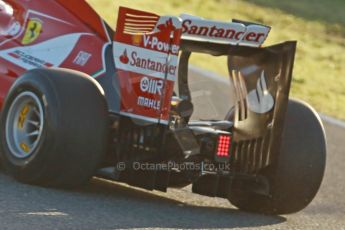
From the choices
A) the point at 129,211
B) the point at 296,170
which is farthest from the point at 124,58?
the point at 296,170

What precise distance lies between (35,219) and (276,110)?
6.07 ft

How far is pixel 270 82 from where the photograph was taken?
6.57 m

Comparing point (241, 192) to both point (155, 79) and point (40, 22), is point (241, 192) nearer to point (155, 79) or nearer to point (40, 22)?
point (155, 79)

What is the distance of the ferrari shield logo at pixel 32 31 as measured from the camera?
712cm

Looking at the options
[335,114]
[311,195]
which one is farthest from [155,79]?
[335,114]

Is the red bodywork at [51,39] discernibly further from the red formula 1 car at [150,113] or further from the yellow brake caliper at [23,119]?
the yellow brake caliper at [23,119]

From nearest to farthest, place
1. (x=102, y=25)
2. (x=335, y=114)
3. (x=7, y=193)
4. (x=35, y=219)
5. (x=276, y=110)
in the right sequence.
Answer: (x=35, y=219)
(x=7, y=193)
(x=276, y=110)
(x=102, y=25)
(x=335, y=114)

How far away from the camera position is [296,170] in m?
6.58

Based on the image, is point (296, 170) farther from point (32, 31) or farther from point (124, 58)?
point (32, 31)

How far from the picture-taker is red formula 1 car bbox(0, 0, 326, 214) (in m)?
6.14

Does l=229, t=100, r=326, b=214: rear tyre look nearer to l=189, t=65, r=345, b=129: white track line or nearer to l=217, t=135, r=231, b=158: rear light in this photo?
l=217, t=135, r=231, b=158: rear light

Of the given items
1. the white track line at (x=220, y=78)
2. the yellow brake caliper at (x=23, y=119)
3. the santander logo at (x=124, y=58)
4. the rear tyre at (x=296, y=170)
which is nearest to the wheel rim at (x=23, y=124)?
the yellow brake caliper at (x=23, y=119)

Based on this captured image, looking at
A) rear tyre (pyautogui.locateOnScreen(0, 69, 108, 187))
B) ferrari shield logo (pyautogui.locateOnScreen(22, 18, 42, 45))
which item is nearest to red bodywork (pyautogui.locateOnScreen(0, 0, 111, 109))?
ferrari shield logo (pyautogui.locateOnScreen(22, 18, 42, 45))

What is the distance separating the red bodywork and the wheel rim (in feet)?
1.49
